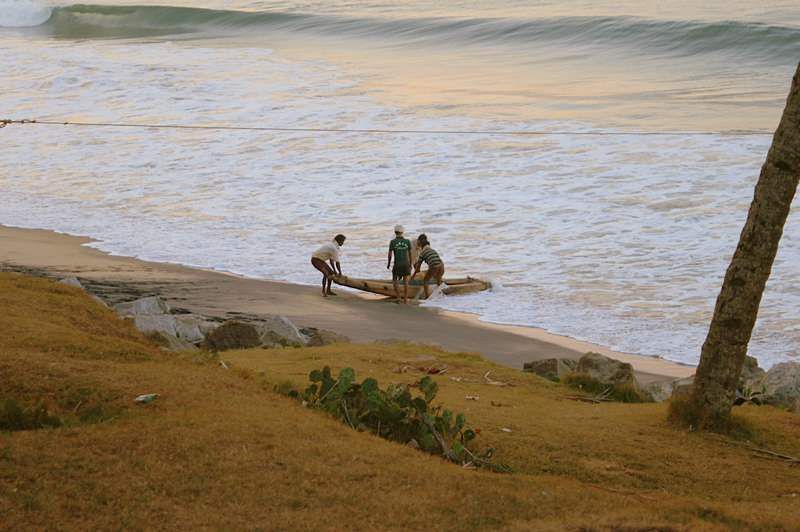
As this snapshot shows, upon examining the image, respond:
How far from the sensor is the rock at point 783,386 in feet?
29.5

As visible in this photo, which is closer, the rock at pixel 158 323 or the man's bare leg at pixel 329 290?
the rock at pixel 158 323

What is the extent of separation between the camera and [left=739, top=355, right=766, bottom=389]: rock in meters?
9.49

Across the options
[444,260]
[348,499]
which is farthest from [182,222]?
[348,499]

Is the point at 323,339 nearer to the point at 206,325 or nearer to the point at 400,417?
the point at 206,325

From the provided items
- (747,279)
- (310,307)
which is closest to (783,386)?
(747,279)

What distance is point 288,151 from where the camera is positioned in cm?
2677

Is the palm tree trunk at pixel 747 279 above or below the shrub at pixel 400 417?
above

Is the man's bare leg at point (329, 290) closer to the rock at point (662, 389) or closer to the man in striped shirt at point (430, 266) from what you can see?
the man in striped shirt at point (430, 266)

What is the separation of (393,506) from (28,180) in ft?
70.3

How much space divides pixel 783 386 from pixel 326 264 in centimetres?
862

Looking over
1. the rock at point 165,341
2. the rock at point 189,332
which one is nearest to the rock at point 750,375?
the rock at point 165,341

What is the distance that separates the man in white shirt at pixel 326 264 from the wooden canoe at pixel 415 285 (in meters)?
0.14

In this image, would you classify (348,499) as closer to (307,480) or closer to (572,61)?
(307,480)

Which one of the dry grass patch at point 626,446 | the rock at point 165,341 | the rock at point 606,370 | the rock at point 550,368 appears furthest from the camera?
the rock at point 550,368
